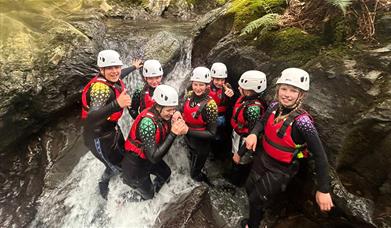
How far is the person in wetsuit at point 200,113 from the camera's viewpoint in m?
6.45

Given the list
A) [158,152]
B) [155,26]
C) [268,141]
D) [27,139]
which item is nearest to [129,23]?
[155,26]

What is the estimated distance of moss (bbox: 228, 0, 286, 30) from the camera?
7.53m

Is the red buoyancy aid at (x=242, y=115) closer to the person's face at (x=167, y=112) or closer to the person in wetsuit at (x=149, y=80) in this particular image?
the person's face at (x=167, y=112)

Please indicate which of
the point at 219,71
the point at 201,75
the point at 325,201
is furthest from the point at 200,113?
the point at 325,201

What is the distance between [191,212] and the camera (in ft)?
21.5

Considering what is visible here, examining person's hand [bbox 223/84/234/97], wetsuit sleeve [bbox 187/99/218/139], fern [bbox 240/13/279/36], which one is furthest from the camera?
person's hand [bbox 223/84/234/97]

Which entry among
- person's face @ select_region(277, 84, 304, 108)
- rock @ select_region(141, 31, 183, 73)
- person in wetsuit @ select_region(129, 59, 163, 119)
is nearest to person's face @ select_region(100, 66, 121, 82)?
A: person in wetsuit @ select_region(129, 59, 163, 119)

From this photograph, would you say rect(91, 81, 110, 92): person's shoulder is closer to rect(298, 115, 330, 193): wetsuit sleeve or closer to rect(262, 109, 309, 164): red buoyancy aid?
rect(262, 109, 309, 164): red buoyancy aid

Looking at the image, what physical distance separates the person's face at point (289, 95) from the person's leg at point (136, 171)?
9.93ft

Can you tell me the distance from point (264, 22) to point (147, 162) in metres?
3.96

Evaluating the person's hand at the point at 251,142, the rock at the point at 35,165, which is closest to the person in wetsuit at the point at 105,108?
the rock at the point at 35,165

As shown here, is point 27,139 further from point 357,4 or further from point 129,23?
point 357,4

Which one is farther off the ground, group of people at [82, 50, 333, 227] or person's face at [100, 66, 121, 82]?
person's face at [100, 66, 121, 82]

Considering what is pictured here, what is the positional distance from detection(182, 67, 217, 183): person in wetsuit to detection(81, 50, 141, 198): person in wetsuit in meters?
1.44
